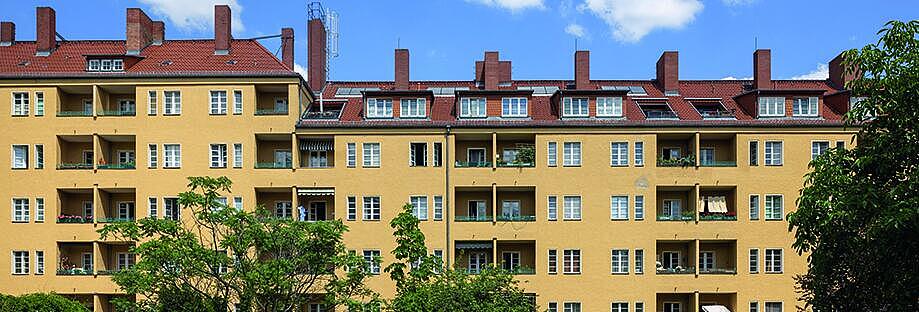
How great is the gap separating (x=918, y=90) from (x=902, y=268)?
4608mm

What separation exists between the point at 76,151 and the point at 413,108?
1989 centimetres

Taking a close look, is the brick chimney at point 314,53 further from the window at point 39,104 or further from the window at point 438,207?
the window at point 39,104

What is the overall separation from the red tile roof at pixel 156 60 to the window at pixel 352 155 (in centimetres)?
521

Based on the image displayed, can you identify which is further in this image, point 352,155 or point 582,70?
point 582,70

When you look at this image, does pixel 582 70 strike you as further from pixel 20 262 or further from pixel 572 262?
pixel 20 262

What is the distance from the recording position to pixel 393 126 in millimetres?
45938

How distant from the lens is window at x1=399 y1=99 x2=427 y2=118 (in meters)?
47.1

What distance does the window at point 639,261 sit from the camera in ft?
148

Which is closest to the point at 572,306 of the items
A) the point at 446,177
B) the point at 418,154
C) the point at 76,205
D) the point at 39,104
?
the point at 446,177

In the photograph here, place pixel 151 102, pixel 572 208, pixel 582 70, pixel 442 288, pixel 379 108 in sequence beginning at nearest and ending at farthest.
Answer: pixel 442 288
pixel 572 208
pixel 151 102
pixel 379 108
pixel 582 70

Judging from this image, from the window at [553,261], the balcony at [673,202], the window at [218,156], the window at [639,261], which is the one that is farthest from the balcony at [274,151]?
the balcony at [673,202]

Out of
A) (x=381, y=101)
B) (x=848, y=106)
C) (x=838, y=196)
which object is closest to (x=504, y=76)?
(x=381, y=101)

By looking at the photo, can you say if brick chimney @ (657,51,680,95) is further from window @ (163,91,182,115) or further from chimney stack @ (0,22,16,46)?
chimney stack @ (0,22,16,46)

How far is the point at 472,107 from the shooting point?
47.3 meters
